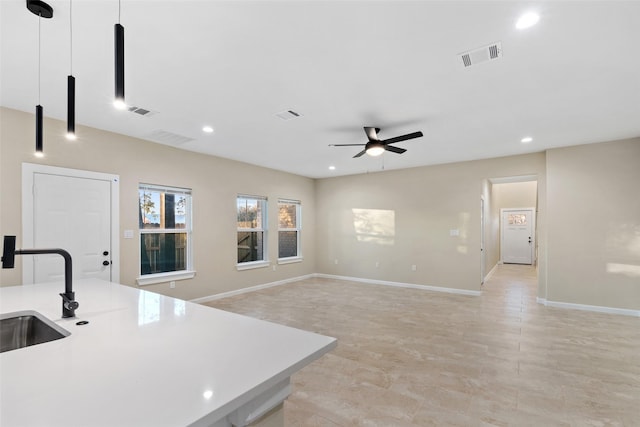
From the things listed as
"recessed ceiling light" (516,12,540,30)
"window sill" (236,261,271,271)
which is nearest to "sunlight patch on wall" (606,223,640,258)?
"recessed ceiling light" (516,12,540,30)

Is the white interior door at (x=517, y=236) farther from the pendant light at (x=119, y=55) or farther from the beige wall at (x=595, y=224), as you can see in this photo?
the pendant light at (x=119, y=55)

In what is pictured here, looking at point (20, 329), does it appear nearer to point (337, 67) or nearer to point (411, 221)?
point (337, 67)

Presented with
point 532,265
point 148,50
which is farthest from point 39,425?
point 532,265

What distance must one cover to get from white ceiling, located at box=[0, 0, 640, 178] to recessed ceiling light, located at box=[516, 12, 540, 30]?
4 centimetres

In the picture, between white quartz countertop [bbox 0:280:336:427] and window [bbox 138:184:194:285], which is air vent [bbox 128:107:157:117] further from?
white quartz countertop [bbox 0:280:336:427]

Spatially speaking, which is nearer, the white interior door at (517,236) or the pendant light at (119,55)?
the pendant light at (119,55)

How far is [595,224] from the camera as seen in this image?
484cm

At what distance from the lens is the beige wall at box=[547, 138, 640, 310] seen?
4625 mm

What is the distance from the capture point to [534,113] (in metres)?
3.59

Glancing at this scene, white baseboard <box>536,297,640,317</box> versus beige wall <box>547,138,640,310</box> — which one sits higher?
beige wall <box>547,138,640,310</box>

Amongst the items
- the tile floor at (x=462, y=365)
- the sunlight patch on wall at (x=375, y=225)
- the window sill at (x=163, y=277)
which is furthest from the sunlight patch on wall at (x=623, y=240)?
the window sill at (x=163, y=277)

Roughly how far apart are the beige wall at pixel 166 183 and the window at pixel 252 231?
16 cm

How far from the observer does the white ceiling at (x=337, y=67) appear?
6.43ft

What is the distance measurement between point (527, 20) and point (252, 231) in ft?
18.5
